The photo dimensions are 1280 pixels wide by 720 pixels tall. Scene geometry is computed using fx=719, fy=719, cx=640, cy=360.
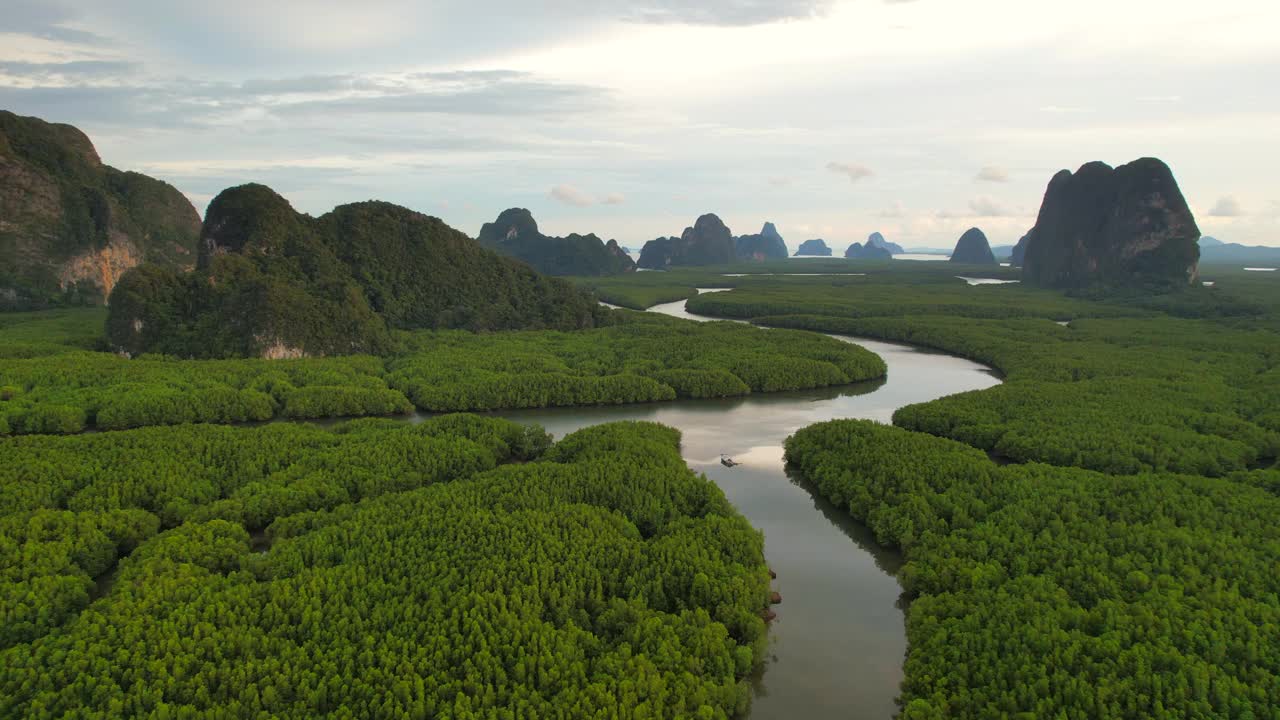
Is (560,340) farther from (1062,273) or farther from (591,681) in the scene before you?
(1062,273)

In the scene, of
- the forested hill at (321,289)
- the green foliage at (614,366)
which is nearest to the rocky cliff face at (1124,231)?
the green foliage at (614,366)

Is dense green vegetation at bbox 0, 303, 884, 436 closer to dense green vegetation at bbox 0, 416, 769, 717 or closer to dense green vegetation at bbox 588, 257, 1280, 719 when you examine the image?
dense green vegetation at bbox 0, 416, 769, 717

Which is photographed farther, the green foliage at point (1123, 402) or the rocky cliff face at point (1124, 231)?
the rocky cliff face at point (1124, 231)

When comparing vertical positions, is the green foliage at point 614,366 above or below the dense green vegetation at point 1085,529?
above

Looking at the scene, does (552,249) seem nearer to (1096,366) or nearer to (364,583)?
(1096,366)

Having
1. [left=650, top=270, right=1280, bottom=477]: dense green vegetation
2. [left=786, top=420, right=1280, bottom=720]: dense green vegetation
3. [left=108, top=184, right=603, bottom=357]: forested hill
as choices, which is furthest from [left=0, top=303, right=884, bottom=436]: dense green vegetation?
[left=786, top=420, right=1280, bottom=720]: dense green vegetation

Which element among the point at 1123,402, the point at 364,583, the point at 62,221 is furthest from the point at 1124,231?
the point at 62,221

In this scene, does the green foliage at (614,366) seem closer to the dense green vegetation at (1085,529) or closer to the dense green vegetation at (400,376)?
the dense green vegetation at (400,376)
